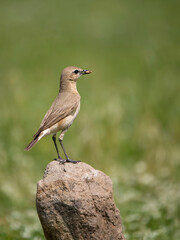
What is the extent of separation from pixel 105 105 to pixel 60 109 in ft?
40.8

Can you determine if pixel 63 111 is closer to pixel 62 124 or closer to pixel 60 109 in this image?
pixel 60 109

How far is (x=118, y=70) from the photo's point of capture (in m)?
29.2

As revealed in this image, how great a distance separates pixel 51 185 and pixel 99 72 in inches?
824

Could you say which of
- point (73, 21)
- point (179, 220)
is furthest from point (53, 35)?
point (179, 220)

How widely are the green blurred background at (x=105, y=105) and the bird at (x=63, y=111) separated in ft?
8.91

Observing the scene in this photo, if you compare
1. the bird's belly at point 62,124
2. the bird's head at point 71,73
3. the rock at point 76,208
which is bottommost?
the rock at point 76,208

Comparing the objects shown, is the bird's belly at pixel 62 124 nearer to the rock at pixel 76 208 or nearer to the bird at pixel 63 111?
the bird at pixel 63 111

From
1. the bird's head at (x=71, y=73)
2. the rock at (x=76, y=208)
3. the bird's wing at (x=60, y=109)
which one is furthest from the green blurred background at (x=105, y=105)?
the bird's head at (x=71, y=73)

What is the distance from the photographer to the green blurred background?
13.6 meters

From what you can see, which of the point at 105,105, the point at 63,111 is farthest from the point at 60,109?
the point at 105,105

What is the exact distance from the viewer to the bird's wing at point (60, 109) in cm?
905

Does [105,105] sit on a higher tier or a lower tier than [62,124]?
higher

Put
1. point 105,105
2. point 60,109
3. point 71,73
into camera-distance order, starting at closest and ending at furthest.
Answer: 1. point 60,109
2. point 71,73
3. point 105,105

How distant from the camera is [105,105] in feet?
70.8
